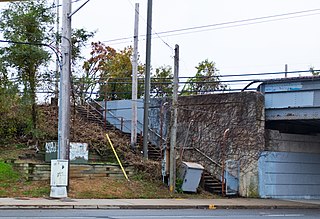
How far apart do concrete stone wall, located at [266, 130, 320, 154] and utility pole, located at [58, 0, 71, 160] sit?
A: 11.4 m

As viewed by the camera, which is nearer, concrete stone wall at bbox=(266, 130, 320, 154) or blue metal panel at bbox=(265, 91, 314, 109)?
blue metal panel at bbox=(265, 91, 314, 109)

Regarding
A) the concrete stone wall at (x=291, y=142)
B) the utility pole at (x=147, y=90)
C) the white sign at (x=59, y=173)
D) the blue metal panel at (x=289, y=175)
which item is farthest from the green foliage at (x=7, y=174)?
the concrete stone wall at (x=291, y=142)

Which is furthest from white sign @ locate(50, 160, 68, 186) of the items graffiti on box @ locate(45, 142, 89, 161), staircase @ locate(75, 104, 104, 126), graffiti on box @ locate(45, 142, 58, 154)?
staircase @ locate(75, 104, 104, 126)

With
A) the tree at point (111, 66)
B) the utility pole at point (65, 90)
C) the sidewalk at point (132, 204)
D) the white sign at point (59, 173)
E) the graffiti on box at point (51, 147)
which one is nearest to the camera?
Answer: the sidewalk at point (132, 204)

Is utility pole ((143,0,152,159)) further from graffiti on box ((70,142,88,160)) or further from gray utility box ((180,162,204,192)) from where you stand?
graffiti on box ((70,142,88,160))

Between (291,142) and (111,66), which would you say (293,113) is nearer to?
(291,142)

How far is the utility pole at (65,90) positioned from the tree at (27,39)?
492 centimetres

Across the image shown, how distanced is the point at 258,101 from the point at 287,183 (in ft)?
15.6

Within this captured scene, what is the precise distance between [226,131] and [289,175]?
171 inches

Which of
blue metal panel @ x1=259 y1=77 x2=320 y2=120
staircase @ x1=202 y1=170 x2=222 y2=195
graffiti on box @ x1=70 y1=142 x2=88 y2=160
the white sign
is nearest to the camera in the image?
the white sign

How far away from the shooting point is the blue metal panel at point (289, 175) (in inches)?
1080

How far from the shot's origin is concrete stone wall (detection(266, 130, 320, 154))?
28.0m

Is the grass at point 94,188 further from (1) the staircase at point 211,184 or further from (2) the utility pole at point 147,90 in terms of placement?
→ (2) the utility pole at point 147,90

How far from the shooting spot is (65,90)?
68.6 feet
